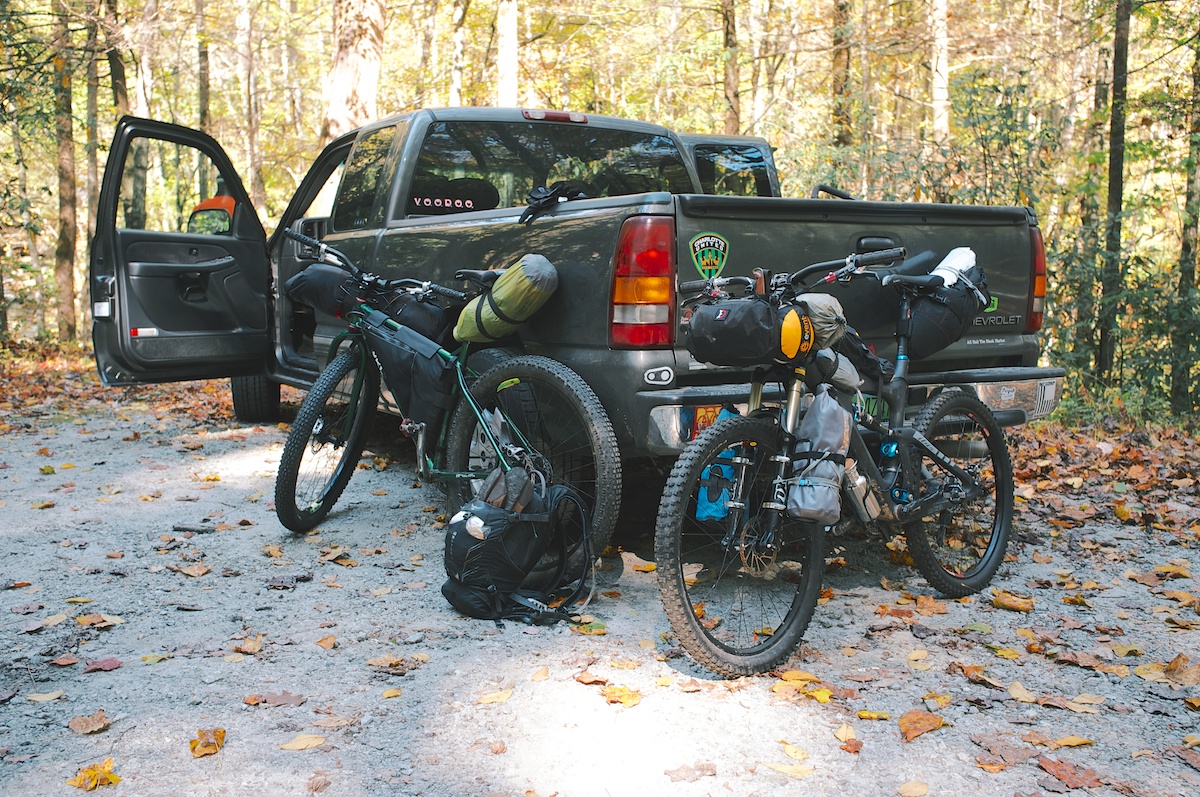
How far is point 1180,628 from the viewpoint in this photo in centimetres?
387

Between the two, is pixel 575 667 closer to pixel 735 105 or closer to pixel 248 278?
pixel 248 278

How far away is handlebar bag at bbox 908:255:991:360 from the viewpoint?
4.03m

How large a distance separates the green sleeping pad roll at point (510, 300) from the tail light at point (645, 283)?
33 centimetres

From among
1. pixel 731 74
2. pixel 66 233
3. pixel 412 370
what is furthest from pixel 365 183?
pixel 66 233

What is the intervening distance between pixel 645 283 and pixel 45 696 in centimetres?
250

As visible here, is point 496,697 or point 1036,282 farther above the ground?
point 1036,282

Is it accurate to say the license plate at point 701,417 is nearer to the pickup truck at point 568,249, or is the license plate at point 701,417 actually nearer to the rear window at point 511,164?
the pickup truck at point 568,249

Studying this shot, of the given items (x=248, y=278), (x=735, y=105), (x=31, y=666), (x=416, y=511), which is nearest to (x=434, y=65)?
(x=735, y=105)

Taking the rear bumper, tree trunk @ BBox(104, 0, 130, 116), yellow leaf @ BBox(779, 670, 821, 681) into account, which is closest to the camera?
yellow leaf @ BBox(779, 670, 821, 681)

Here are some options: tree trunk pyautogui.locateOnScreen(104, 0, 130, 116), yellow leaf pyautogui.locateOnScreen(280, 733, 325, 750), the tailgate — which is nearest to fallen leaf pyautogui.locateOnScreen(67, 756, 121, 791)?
yellow leaf pyautogui.locateOnScreen(280, 733, 325, 750)

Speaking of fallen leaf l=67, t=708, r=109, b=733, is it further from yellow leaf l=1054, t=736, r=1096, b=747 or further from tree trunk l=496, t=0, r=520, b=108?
tree trunk l=496, t=0, r=520, b=108

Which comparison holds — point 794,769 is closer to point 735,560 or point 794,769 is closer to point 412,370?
point 735,560

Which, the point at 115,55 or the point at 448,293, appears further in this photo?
the point at 115,55

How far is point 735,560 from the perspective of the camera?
369cm
